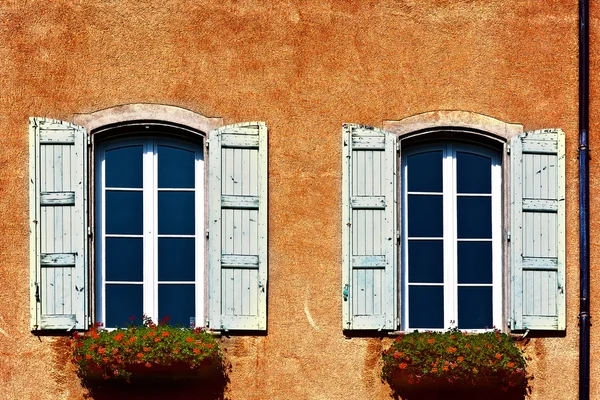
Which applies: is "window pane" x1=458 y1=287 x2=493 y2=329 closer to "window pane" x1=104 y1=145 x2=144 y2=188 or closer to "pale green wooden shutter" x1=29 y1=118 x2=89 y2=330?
"window pane" x1=104 y1=145 x2=144 y2=188

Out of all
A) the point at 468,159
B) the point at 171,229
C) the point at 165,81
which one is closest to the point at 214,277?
the point at 171,229

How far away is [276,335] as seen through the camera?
867cm

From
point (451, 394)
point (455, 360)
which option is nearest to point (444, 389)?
point (451, 394)

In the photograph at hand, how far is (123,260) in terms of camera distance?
28.9 ft

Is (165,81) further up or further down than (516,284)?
further up

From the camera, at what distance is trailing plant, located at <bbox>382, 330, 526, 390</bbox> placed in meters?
8.37

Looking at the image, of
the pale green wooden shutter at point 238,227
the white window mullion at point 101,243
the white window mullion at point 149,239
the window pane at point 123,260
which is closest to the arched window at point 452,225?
the pale green wooden shutter at point 238,227

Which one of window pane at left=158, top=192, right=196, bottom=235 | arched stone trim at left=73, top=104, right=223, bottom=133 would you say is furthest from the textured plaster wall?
window pane at left=158, top=192, right=196, bottom=235

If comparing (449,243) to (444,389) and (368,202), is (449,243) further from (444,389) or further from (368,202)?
(444,389)

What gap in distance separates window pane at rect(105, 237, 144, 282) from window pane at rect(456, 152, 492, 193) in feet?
8.35

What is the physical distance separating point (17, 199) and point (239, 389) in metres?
2.17

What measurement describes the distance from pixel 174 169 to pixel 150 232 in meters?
0.52

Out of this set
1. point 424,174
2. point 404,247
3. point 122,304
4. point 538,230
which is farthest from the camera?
point 424,174

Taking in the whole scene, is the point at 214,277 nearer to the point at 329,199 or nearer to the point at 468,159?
the point at 329,199
